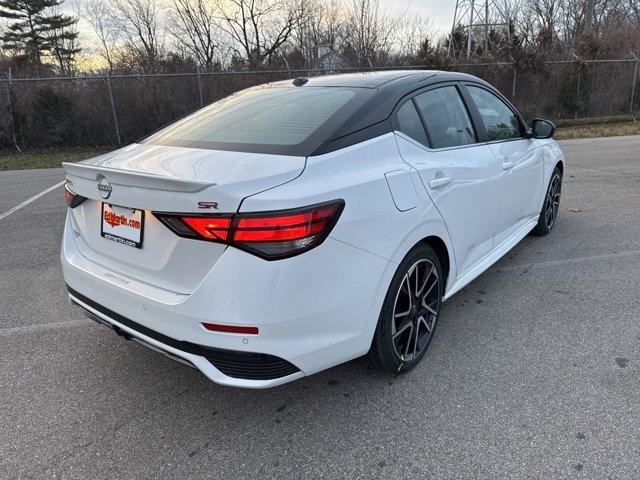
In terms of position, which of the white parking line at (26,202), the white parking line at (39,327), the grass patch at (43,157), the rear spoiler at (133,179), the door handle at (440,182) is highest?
Answer: the rear spoiler at (133,179)

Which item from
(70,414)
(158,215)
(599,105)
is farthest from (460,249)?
(599,105)

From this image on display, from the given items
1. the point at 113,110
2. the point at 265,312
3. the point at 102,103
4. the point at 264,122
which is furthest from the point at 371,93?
the point at 102,103

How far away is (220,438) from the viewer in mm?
2404

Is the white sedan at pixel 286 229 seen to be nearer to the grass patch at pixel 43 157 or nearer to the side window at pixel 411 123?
the side window at pixel 411 123

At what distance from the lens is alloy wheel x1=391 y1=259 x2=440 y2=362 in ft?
8.91

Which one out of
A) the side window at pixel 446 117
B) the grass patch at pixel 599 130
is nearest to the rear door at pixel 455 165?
the side window at pixel 446 117

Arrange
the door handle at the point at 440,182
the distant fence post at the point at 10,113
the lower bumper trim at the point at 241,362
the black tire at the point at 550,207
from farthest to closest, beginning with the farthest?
1. the distant fence post at the point at 10,113
2. the black tire at the point at 550,207
3. the door handle at the point at 440,182
4. the lower bumper trim at the point at 241,362

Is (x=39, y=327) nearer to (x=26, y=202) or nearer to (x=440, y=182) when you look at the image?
(x=440, y=182)

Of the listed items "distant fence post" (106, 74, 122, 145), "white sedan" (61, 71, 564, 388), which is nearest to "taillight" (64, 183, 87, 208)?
"white sedan" (61, 71, 564, 388)

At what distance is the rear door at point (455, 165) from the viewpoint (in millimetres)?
2828

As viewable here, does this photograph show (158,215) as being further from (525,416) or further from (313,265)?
(525,416)

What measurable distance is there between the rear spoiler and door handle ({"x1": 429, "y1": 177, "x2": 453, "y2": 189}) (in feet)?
4.25

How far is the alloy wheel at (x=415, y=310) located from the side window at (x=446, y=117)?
2.59 feet

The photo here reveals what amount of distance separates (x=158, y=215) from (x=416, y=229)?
1.28m
